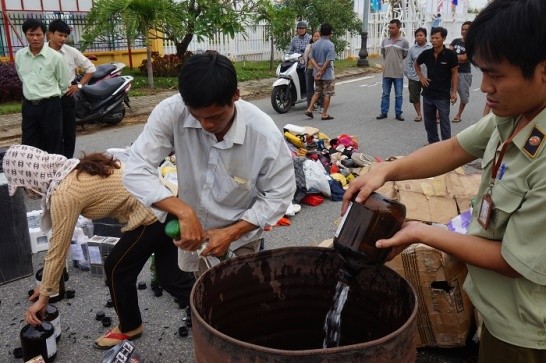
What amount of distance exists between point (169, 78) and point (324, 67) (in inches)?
210

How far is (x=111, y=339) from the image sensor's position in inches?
124

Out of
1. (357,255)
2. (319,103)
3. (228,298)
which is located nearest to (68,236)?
(228,298)

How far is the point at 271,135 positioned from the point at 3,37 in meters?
12.2

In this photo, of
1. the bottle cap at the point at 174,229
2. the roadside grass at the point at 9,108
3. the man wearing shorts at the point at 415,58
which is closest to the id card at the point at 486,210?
the bottle cap at the point at 174,229

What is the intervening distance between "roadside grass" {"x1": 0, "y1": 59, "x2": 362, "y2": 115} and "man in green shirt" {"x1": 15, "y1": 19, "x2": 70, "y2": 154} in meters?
4.01

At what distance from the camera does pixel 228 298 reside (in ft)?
6.45

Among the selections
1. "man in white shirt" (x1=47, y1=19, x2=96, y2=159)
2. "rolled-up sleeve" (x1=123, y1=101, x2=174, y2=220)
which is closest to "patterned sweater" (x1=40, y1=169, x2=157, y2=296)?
"rolled-up sleeve" (x1=123, y1=101, x2=174, y2=220)

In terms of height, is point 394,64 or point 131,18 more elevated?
point 131,18

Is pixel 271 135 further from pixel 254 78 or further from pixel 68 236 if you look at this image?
pixel 254 78

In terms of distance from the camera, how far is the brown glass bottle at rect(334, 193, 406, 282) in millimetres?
1617

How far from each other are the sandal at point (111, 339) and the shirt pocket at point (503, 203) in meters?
2.34

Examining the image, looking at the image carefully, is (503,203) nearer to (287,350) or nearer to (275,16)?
(287,350)

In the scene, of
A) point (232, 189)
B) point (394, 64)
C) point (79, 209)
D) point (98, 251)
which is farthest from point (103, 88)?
point (232, 189)

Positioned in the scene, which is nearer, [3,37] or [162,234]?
[162,234]
